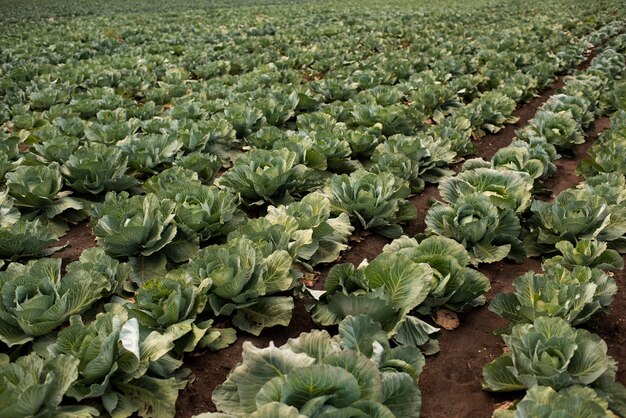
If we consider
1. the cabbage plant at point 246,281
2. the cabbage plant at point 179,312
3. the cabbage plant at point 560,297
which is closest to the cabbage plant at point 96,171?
the cabbage plant at point 246,281

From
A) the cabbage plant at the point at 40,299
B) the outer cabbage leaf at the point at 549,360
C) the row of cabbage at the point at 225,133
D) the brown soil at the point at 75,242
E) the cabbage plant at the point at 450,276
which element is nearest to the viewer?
the outer cabbage leaf at the point at 549,360

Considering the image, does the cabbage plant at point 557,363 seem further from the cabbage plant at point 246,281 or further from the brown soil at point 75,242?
the brown soil at point 75,242

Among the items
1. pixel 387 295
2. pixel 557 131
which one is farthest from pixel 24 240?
pixel 557 131

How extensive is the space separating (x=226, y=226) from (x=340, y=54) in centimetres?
985

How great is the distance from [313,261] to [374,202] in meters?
0.85

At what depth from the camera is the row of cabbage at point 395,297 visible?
7.06 feet

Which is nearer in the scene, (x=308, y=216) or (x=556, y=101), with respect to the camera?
(x=308, y=216)

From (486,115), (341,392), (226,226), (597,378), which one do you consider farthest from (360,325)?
(486,115)

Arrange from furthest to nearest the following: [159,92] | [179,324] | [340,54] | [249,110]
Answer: [340,54] < [159,92] < [249,110] < [179,324]

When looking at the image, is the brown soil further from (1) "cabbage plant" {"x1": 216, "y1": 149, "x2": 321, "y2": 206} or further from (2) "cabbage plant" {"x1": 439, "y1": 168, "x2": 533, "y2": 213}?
(2) "cabbage plant" {"x1": 439, "y1": 168, "x2": 533, "y2": 213}

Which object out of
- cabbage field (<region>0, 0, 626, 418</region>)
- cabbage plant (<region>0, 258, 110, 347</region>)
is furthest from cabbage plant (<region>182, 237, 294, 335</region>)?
cabbage plant (<region>0, 258, 110, 347</region>)

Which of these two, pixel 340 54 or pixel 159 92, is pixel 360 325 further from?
pixel 340 54

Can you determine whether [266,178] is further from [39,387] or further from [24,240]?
[39,387]

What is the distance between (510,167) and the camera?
18.0 feet
